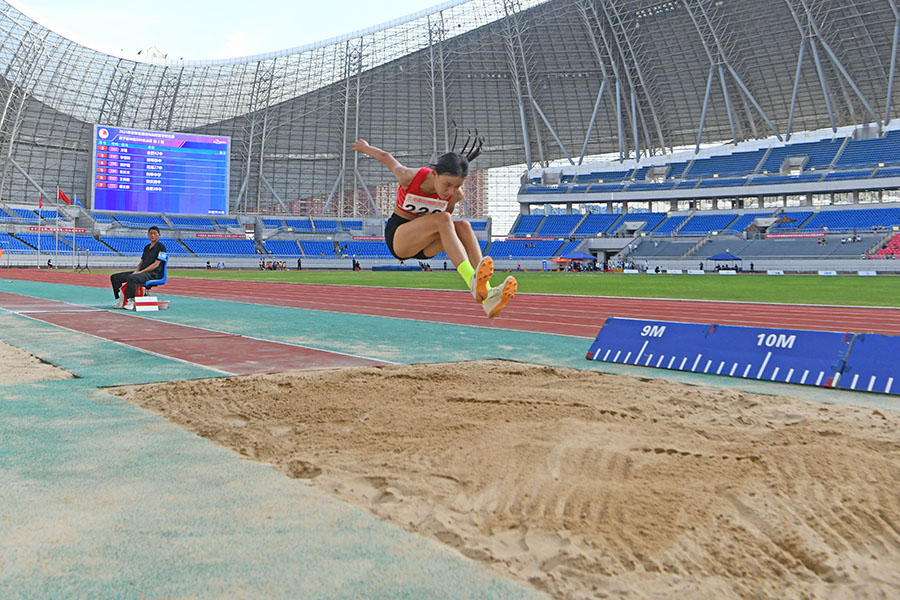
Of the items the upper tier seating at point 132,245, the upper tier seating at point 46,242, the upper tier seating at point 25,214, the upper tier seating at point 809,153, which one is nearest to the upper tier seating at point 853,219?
the upper tier seating at point 809,153

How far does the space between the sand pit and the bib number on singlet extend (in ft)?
11.5

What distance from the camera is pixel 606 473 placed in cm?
311

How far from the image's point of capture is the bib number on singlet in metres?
5.90

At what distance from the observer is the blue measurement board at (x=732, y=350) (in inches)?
240

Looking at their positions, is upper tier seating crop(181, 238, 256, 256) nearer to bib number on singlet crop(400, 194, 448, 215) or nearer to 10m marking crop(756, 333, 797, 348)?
bib number on singlet crop(400, 194, 448, 215)

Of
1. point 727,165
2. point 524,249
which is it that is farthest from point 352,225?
point 727,165

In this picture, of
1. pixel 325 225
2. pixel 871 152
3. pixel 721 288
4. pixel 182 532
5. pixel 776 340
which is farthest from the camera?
pixel 325 225

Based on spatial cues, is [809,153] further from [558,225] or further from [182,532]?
[182,532]

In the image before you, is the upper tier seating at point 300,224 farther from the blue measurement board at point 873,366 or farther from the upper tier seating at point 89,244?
the blue measurement board at point 873,366

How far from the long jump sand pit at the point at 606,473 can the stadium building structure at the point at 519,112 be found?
5604 cm

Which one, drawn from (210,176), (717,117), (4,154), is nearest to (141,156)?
(210,176)

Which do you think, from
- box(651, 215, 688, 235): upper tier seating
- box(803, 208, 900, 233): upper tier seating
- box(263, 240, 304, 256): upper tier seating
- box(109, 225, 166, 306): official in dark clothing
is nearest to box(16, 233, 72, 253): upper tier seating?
box(263, 240, 304, 256): upper tier seating

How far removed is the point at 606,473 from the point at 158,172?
62127mm

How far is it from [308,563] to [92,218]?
74.3 m
